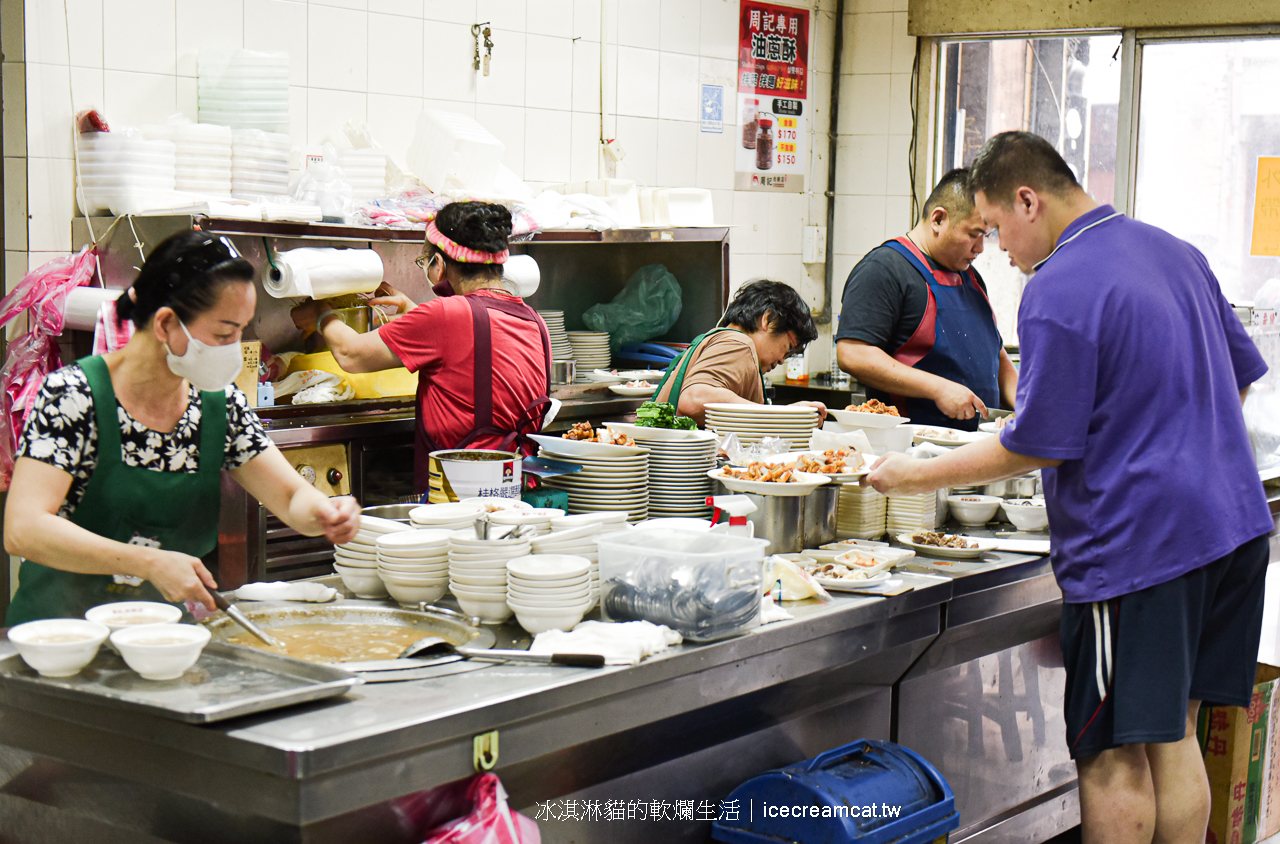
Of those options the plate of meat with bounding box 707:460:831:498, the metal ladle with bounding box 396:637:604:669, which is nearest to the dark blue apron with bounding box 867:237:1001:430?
the plate of meat with bounding box 707:460:831:498

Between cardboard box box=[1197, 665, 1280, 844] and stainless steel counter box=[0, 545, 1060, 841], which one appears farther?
cardboard box box=[1197, 665, 1280, 844]

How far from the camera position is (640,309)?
224 inches

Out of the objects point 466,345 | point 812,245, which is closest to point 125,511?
point 466,345

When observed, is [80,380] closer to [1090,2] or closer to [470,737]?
[470,737]

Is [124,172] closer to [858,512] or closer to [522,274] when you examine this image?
[522,274]

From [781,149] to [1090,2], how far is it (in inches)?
66.3

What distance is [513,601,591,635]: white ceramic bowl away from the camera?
2271 millimetres

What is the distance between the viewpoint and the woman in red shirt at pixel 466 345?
3.71m

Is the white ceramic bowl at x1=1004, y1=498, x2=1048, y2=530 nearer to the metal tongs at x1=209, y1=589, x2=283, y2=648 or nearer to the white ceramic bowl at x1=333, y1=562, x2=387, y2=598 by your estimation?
the white ceramic bowl at x1=333, y1=562, x2=387, y2=598

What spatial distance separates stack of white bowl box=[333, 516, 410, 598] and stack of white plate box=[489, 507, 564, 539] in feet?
0.65

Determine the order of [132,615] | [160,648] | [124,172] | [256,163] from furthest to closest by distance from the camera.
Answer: [256,163] < [124,172] < [132,615] < [160,648]

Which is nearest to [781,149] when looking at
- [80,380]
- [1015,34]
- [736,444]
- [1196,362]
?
[1015,34]

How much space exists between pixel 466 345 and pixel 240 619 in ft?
5.32

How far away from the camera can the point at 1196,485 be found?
2.57 meters
